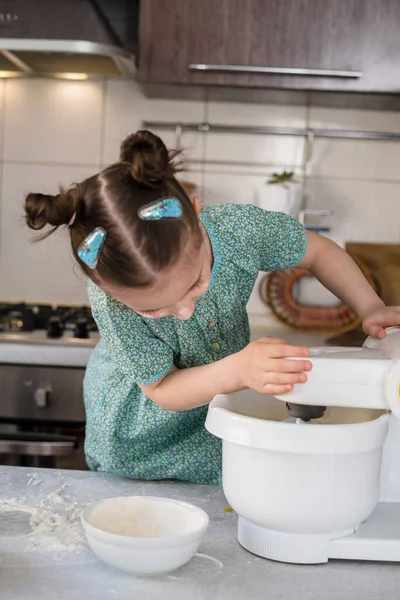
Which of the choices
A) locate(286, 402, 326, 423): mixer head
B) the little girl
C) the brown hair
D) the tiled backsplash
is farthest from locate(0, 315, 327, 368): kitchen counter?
locate(286, 402, 326, 423): mixer head

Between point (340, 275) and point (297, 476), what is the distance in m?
0.54

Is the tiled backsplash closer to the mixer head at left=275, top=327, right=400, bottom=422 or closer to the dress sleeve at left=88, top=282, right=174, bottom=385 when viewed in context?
the dress sleeve at left=88, top=282, right=174, bottom=385

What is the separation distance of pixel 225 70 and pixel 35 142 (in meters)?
0.70

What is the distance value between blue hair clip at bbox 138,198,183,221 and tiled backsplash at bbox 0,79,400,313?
1.46 metres

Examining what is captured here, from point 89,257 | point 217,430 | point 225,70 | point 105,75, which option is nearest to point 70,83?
→ point 105,75

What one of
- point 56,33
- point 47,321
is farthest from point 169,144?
point 47,321

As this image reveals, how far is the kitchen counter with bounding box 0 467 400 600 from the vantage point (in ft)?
2.61

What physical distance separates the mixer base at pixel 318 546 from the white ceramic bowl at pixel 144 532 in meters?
0.08

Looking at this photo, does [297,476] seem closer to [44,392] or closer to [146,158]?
[146,158]

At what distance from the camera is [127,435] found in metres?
1.29

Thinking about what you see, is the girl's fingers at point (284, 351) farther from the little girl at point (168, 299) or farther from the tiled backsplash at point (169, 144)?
the tiled backsplash at point (169, 144)

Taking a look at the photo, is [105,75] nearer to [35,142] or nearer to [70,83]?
[70,83]

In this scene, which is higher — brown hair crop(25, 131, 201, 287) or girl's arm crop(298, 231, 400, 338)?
brown hair crop(25, 131, 201, 287)

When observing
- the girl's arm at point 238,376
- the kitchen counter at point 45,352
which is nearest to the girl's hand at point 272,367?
the girl's arm at point 238,376
